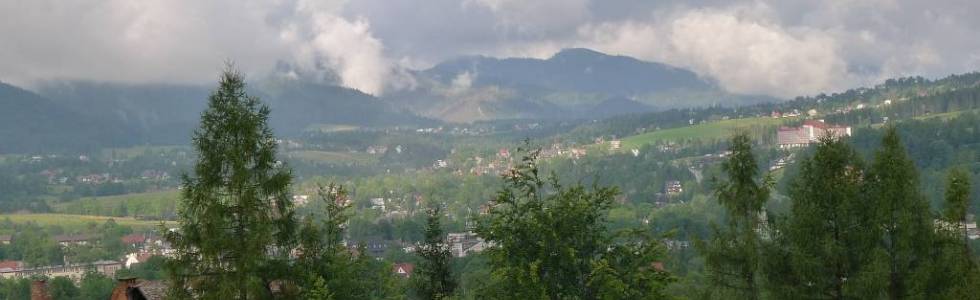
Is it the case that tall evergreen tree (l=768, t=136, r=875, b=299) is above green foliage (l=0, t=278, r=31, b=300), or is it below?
above

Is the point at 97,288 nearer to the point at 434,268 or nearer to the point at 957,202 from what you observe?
the point at 434,268

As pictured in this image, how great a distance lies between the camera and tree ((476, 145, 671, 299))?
895 inches

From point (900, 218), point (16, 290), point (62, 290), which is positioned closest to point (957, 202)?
point (900, 218)

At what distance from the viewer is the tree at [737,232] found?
28.9 metres

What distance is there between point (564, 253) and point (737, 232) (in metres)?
8.46

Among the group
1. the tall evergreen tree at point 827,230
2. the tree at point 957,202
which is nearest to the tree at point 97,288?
the tall evergreen tree at point 827,230

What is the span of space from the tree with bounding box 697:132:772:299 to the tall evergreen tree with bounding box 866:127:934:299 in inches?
129

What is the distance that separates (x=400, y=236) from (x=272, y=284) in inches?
5643

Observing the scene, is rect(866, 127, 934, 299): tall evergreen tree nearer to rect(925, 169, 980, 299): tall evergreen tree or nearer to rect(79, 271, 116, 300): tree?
rect(925, 169, 980, 299): tall evergreen tree

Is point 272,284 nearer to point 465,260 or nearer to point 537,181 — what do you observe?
point 537,181

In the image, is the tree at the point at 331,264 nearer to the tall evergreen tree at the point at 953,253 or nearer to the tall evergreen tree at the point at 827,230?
the tall evergreen tree at the point at 827,230

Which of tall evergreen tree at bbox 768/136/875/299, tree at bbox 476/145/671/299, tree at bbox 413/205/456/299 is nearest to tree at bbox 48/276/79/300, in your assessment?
tree at bbox 413/205/456/299

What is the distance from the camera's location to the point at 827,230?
89.3ft

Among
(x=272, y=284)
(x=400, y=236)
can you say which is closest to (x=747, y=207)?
(x=272, y=284)
